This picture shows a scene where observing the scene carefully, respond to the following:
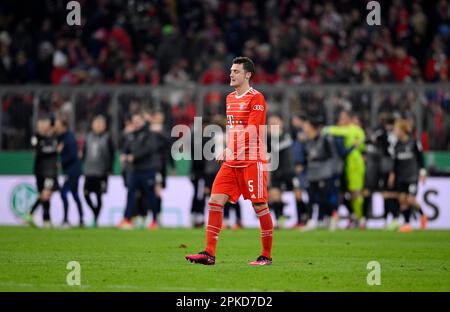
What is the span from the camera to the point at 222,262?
46.8 feet

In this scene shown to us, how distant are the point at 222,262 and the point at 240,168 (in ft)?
4.64

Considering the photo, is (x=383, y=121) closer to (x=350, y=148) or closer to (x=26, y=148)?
(x=350, y=148)

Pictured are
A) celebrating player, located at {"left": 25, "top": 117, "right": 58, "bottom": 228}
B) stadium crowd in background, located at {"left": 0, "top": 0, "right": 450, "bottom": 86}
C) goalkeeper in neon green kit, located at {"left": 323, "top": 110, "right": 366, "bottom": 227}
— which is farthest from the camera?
stadium crowd in background, located at {"left": 0, "top": 0, "right": 450, "bottom": 86}

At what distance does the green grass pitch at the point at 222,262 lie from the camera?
456 inches

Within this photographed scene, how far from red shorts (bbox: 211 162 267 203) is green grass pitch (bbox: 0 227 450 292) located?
0.90 meters

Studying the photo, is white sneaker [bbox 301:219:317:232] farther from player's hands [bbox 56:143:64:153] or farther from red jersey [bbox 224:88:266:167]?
red jersey [bbox 224:88:266:167]

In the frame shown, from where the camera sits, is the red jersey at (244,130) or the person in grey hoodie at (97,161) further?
the person in grey hoodie at (97,161)

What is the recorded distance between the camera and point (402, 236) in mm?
21609

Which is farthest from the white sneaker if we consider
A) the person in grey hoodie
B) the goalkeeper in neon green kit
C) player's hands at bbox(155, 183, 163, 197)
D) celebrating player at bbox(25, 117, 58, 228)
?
celebrating player at bbox(25, 117, 58, 228)

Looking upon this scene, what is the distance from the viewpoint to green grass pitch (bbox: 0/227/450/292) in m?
11.6

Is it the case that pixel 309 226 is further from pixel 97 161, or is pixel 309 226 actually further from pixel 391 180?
pixel 97 161

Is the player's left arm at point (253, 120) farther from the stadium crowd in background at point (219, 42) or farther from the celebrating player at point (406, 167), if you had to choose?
the stadium crowd in background at point (219, 42)

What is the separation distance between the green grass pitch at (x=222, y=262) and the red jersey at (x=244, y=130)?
4.50ft

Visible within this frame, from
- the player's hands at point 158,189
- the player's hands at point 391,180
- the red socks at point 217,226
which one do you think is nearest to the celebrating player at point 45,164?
the player's hands at point 158,189
